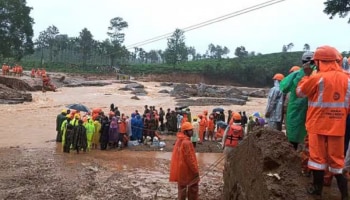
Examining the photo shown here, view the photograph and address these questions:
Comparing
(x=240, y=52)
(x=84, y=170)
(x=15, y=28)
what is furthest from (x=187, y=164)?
(x=240, y=52)

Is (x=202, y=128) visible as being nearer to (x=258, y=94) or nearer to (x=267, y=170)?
(x=267, y=170)

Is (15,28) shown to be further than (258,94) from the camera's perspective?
→ Yes

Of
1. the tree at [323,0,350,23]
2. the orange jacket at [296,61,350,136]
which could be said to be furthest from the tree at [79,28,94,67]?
the orange jacket at [296,61,350,136]

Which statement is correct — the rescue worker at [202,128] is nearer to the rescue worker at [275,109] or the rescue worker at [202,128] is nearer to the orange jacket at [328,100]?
the rescue worker at [275,109]

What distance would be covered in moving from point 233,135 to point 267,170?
162 inches

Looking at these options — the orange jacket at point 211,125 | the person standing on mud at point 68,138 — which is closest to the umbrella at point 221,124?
the orange jacket at point 211,125

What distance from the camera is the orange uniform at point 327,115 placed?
4223 mm

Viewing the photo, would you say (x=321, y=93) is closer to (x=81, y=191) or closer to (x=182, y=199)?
(x=182, y=199)

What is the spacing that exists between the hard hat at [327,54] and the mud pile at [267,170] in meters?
1.01

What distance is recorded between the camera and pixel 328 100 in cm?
431

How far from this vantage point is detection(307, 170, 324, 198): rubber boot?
172 inches

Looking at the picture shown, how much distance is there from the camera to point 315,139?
14.1ft

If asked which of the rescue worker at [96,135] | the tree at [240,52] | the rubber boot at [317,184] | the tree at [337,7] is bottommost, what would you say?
the rescue worker at [96,135]

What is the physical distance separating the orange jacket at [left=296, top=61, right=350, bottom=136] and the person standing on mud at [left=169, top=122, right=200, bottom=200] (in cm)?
300
